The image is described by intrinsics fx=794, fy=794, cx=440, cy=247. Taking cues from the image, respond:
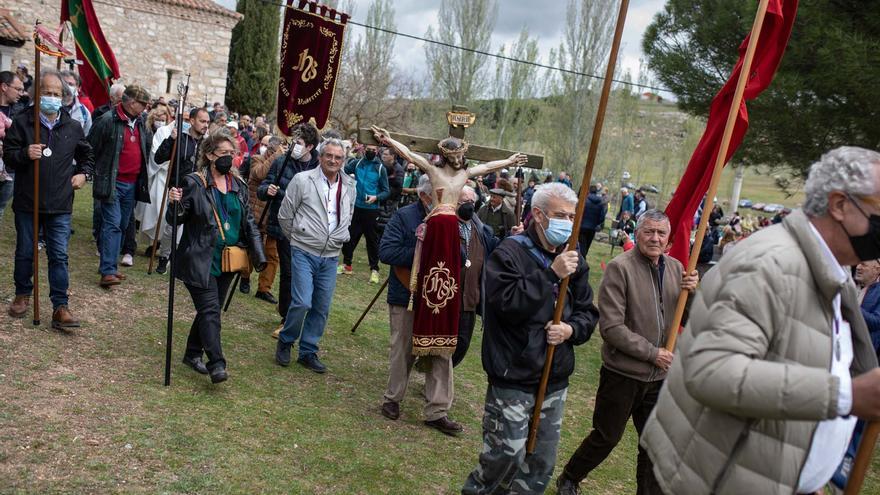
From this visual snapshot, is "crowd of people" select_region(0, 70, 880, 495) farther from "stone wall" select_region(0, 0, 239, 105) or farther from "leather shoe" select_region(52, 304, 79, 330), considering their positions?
"stone wall" select_region(0, 0, 239, 105)

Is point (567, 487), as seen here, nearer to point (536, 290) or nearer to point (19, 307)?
point (536, 290)

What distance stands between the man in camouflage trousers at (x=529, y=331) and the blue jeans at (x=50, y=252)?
4063 millimetres

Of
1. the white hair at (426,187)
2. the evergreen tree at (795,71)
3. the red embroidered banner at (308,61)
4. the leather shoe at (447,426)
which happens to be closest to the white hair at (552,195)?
the white hair at (426,187)

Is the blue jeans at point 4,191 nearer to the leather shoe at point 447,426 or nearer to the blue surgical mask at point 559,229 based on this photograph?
the leather shoe at point 447,426

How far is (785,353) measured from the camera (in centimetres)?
249

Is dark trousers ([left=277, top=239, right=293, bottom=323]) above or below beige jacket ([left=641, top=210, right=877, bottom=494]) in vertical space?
below

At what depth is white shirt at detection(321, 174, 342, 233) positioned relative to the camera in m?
7.11

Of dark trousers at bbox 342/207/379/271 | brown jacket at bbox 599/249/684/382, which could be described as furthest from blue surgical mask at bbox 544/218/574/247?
dark trousers at bbox 342/207/379/271

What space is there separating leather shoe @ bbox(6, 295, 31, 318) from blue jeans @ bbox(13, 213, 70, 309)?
41mm

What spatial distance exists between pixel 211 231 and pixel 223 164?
539 millimetres

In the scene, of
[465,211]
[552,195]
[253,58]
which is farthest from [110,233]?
[253,58]

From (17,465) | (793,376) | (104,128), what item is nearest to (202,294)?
(17,465)

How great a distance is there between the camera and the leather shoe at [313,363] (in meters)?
7.40

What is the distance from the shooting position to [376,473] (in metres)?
5.41
